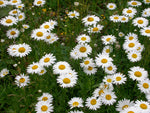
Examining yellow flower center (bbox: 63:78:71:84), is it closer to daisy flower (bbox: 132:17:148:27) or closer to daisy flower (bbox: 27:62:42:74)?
daisy flower (bbox: 27:62:42:74)

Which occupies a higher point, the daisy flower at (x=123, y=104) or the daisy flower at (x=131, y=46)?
the daisy flower at (x=131, y=46)

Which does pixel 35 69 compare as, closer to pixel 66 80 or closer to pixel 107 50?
pixel 66 80

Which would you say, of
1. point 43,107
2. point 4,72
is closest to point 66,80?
point 43,107

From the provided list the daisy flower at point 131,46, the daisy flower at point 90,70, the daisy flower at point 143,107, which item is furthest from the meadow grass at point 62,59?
the daisy flower at point 143,107

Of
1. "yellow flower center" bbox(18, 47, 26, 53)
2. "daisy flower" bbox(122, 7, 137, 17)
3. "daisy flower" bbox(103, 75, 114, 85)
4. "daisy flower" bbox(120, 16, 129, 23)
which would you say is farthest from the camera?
"daisy flower" bbox(122, 7, 137, 17)

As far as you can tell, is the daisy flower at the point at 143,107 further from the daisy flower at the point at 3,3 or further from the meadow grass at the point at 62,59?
the daisy flower at the point at 3,3

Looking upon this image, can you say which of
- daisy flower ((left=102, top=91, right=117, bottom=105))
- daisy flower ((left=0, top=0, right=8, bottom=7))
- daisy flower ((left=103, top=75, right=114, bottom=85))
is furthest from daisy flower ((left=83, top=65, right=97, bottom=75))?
daisy flower ((left=0, top=0, right=8, bottom=7))
